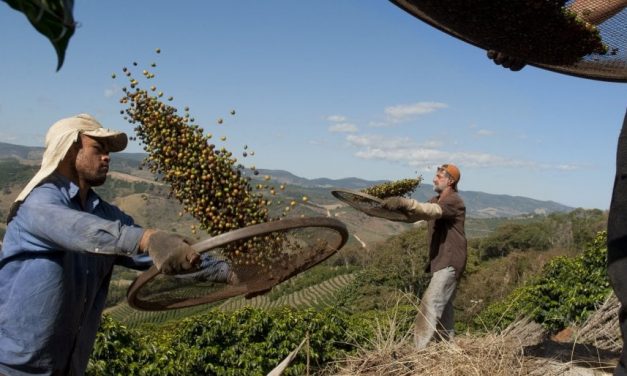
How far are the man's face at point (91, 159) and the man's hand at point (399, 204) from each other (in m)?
2.56

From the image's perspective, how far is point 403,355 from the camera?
4.64 metres

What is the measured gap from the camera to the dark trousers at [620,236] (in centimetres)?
187

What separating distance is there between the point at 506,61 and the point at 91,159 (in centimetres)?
163

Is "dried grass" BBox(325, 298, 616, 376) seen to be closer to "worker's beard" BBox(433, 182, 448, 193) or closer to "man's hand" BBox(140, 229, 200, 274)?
"worker's beard" BBox(433, 182, 448, 193)

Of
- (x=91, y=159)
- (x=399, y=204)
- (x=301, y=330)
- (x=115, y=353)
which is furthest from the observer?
(x=301, y=330)

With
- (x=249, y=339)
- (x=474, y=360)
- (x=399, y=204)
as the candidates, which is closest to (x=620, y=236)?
(x=474, y=360)

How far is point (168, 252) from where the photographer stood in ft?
6.58

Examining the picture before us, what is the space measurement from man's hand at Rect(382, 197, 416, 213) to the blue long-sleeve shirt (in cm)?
268

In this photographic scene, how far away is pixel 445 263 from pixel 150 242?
12.2 ft

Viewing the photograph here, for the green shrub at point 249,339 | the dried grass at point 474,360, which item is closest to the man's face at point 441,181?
the dried grass at point 474,360

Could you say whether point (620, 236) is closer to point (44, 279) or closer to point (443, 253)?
point (44, 279)

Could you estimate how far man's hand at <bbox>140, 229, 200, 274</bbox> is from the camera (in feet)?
6.57

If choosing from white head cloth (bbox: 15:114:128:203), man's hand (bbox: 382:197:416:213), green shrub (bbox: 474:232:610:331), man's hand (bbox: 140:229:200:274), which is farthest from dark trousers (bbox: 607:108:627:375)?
green shrub (bbox: 474:232:610:331)

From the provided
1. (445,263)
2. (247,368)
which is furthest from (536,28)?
(247,368)
